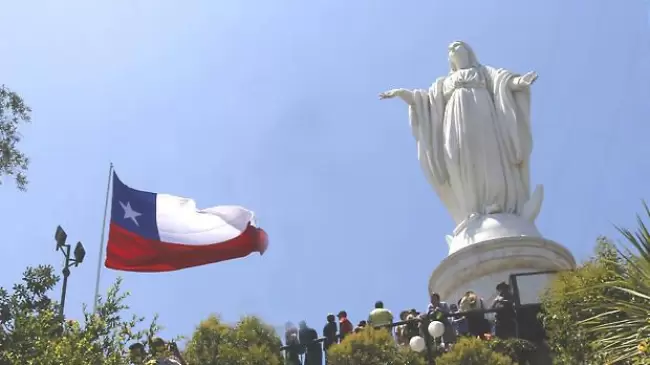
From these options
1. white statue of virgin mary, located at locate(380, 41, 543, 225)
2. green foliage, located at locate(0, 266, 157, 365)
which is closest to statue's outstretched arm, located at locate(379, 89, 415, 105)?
white statue of virgin mary, located at locate(380, 41, 543, 225)

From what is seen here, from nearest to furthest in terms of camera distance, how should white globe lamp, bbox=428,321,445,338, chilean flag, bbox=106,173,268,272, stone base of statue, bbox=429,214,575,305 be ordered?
white globe lamp, bbox=428,321,445,338 → chilean flag, bbox=106,173,268,272 → stone base of statue, bbox=429,214,575,305

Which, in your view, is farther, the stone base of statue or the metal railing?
the stone base of statue

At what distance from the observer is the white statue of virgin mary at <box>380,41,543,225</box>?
20734 millimetres

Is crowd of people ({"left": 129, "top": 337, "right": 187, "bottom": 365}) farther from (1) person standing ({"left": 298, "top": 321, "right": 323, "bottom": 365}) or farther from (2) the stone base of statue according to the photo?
(2) the stone base of statue

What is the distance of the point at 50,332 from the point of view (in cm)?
1088

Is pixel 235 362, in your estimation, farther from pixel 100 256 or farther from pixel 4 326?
pixel 100 256

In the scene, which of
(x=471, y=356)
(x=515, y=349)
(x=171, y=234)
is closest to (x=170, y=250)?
(x=171, y=234)

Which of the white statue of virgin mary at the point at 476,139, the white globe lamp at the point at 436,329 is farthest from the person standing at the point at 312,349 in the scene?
the white statue of virgin mary at the point at 476,139

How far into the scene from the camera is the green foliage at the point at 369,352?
44.1ft

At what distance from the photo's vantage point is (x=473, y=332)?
1581cm

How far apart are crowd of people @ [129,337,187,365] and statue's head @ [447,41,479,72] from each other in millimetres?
11933

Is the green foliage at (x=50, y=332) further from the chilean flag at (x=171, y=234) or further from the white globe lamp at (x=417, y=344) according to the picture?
the chilean flag at (x=171, y=234)

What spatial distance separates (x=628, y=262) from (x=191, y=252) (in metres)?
8.70

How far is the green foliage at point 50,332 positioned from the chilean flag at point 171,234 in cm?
700
